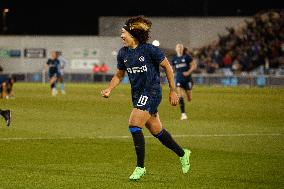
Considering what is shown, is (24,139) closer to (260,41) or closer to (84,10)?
(260,41)

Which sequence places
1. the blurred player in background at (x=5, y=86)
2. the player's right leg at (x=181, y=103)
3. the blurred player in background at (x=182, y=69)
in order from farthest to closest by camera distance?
1. the blurred player in background at (x=5, y=86)
2. the blurred player in background at (x=182, y=69)
3. the player's right leg at (x=181, y=103)

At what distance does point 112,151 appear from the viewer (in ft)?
53.3

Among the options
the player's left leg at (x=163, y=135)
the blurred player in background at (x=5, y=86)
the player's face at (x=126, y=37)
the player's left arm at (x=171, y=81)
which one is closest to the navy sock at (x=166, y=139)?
the player's left leg at (x=163, y=135)

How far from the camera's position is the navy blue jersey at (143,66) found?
483 inches

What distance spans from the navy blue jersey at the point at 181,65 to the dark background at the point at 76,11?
53373 mm

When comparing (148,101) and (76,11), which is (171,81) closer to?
(148,101)

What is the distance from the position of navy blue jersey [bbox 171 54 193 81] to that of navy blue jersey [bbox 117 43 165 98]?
15.6m

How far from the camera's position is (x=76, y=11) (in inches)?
3482

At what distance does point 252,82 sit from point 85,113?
101ft

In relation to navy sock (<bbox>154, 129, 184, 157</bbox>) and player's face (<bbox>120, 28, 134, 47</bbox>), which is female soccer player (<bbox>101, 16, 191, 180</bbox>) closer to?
player's face (<bbox>120, 28, 134, 47</bbox>)

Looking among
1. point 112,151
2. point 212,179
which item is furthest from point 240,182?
point 112,151

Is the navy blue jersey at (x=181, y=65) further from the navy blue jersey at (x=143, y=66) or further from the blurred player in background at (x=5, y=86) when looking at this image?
the navy blue jersey at (x=143, y=66)

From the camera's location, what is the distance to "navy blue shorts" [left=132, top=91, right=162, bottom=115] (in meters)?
12.3

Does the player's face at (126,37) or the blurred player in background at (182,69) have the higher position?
the player's face at (126,37)
